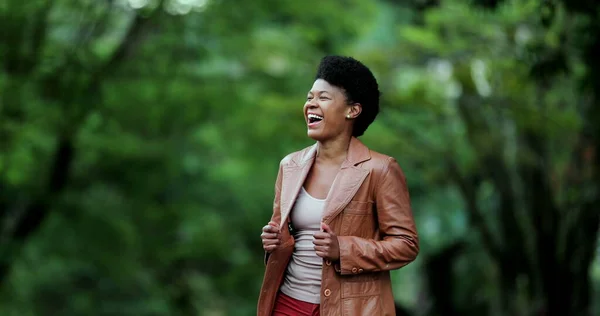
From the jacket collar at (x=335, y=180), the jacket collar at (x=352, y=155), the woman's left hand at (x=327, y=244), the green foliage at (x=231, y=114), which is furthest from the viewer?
the green foliage at (x=231, y=114)

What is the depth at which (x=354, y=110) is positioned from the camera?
153 inches

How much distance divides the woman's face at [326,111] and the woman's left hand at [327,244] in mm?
432

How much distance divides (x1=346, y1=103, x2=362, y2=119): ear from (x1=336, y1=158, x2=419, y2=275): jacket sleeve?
24 cm

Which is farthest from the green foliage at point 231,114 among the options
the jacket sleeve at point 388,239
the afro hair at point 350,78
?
the jacket sleeve at point 388,239

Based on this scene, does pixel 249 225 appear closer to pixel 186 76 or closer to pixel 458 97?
pixel 186 76

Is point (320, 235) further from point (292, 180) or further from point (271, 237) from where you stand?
point (292, 180)

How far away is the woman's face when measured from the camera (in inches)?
151

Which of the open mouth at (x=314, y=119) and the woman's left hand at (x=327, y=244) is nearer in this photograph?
the woman's left hand at (x=327, y=244)

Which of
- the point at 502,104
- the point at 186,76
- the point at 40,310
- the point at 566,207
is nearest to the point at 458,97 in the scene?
the point at 502,104

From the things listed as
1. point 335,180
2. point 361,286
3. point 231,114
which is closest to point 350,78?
point 335,180

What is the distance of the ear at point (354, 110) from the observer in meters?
3.88

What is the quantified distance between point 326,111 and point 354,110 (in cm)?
13

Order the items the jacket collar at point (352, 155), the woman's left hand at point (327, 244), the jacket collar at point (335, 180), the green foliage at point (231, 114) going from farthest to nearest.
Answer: the green foliage at point (231, 114) → the jacket collar at point (352, 155) → the jacket collar at point (335, 180) → the woman's left hand at point (327, 244)

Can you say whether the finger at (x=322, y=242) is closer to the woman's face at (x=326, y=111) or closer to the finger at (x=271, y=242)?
the finger at (x=271, y=242)
